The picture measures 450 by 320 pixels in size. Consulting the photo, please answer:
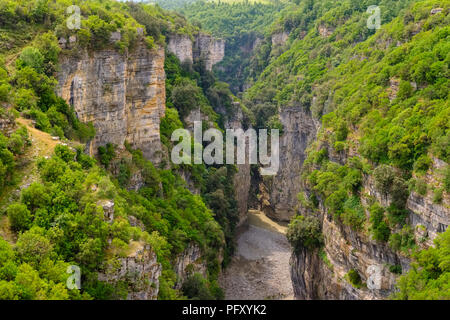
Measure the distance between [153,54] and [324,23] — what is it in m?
45.6

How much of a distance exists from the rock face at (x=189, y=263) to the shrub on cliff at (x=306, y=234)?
26.5 ft

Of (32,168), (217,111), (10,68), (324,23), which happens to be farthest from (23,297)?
(324,23)

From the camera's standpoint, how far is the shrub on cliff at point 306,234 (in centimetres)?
3803

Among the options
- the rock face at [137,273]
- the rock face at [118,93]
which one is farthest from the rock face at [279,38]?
the rock face at [137,273]

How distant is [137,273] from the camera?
65.0 feet

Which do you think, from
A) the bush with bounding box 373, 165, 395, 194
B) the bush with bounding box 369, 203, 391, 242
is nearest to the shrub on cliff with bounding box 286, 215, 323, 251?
the bush with bounding box 369, 203, 391, 242

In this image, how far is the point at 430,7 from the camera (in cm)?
3856

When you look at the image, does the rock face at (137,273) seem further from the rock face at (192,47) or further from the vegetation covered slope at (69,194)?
the rock face at (192,47)

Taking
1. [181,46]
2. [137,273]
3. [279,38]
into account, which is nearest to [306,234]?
[137,273]

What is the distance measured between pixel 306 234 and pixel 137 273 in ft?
69.9

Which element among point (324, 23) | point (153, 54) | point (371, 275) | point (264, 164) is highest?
point (324, 23)

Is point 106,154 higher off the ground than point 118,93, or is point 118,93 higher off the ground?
point 118,93

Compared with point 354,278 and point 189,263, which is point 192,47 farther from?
point 354,278
